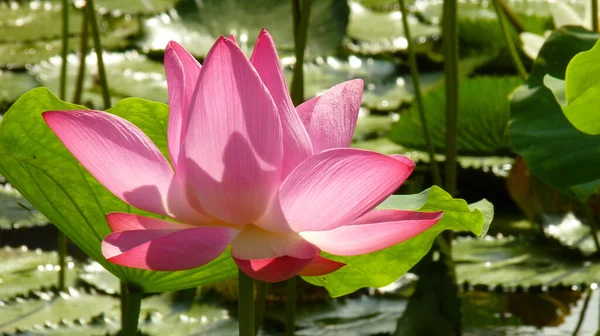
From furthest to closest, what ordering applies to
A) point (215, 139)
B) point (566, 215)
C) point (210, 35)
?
point (210, 35)
point (566, 215)
point (215, 139)

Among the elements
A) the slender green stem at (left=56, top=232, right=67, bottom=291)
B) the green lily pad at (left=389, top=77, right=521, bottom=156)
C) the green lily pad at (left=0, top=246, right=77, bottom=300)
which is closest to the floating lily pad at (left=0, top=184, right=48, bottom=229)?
the green lily pad at (left=0, top=246, right=77, bottom=300)

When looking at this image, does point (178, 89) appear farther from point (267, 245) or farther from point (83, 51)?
point (83, 51)

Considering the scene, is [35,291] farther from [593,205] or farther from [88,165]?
[593,205]

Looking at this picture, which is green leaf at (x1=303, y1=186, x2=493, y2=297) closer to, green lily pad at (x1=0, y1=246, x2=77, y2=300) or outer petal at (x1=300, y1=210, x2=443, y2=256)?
outer petal at (x1=300, y1=210, x2=443, y2=256)

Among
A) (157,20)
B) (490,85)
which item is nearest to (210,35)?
(157,20)

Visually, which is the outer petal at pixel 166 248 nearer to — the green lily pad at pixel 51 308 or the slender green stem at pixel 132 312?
the slender green stem at pixel 132 312

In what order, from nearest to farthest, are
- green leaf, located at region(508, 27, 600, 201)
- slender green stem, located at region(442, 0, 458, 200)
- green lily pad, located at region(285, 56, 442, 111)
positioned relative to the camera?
green leaf, located at region(508, 27, 600, 201) → slender green stem, located at region(442, 0, 458, 200) → green lily pad, located at region(285, 56, 442, 111)

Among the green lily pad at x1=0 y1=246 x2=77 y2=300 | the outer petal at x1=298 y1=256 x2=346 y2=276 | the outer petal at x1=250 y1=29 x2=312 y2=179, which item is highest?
the outer petal at x1=250 y1=29 x2=312 y2=179
